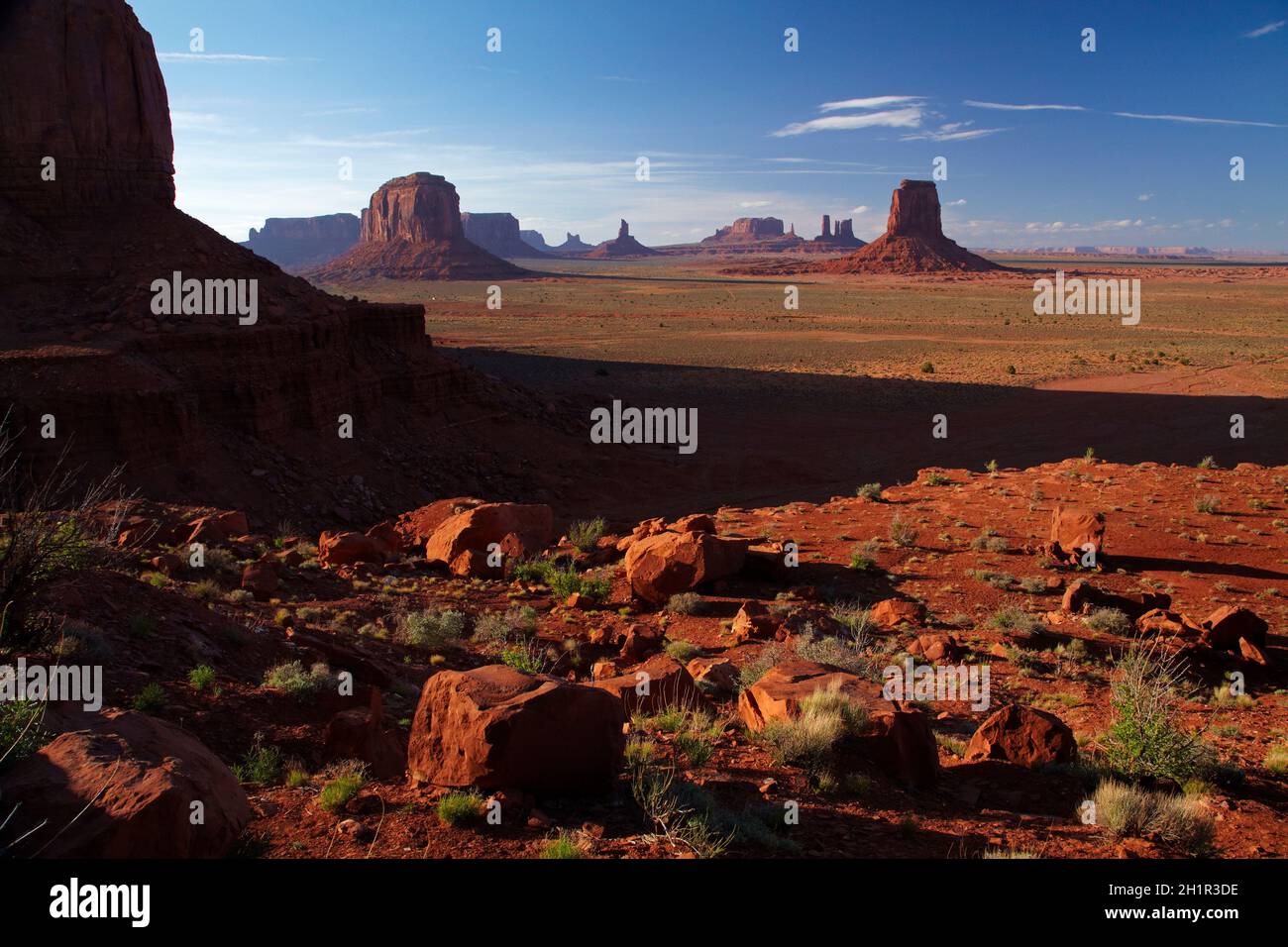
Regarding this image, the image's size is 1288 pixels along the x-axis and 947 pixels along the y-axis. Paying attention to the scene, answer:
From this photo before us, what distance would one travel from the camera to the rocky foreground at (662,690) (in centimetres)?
462

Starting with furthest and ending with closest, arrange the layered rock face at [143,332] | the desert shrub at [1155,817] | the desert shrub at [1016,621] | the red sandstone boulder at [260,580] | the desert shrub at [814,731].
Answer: the layered rock face at [143,332] → the red sandstone boulder at [260,580] → the desert shrub at [1016,621] → the desert shrub at [814,731] → the desert shrub at [1155,817]

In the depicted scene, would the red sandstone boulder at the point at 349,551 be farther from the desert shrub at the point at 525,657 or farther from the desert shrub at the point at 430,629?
the desert shrub at the point at 525,657

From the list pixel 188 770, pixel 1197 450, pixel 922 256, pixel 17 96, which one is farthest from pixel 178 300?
pixel 922 256

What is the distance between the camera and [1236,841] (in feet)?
17.2

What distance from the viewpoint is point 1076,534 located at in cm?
1322

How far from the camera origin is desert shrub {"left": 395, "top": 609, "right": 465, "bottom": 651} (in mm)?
9961

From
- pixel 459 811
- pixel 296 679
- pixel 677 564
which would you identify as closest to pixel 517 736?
pixel 459 811

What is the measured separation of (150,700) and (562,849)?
3.85 meters

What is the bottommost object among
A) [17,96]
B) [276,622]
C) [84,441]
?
[276,622]

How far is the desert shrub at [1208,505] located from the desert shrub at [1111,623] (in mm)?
6856

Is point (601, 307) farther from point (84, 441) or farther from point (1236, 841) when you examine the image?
point (1236, 841)

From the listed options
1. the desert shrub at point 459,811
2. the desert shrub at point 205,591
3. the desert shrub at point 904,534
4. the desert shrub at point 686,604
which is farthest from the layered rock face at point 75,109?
the desert shrub at point 459,811
